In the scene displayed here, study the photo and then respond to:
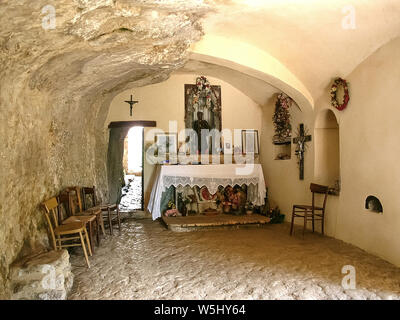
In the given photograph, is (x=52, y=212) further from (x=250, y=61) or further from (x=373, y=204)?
(x=373, y=204)

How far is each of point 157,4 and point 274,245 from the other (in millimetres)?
3484

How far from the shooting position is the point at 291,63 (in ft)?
16.5

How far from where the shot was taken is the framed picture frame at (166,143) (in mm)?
6957

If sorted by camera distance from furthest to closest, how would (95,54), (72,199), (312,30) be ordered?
(72,199), (312,30), (95,54)

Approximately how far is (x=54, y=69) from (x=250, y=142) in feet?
16.3

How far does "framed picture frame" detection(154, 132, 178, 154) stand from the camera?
6.96m

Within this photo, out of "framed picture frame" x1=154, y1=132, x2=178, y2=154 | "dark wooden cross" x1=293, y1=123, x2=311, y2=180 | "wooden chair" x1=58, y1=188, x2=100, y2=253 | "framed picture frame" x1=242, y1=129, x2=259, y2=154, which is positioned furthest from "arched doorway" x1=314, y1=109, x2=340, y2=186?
"wooden chair" x1=58, y1=188, x2=100, y2=253

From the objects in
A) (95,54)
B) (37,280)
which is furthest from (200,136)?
(37,280)

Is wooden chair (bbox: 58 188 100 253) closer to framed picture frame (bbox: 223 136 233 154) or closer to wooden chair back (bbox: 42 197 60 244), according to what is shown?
wooden chair back (bbox: 42 197 60 244)

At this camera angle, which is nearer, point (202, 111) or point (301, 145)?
point (301, 145)

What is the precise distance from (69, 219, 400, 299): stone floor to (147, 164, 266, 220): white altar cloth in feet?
3.57

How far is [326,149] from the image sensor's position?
5.48 meters

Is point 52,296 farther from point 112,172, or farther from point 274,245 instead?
point 112,172
